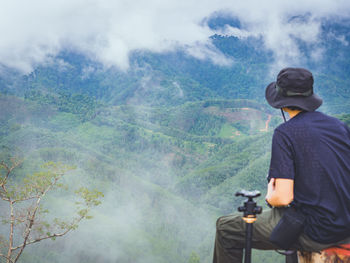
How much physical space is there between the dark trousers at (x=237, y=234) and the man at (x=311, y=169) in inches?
7.7

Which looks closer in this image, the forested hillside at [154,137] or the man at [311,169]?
the man at [311,169]

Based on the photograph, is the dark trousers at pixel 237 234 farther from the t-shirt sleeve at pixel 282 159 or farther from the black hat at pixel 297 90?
the black hat at pixel 297 90

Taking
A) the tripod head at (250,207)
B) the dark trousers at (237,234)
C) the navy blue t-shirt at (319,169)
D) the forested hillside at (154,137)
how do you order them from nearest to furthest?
1. the navy blue t-shirt at (319,169)
2. the tripod head at (250,207)
3. the dark trousers at (237,234)
4. the forested hillside at (154,137)


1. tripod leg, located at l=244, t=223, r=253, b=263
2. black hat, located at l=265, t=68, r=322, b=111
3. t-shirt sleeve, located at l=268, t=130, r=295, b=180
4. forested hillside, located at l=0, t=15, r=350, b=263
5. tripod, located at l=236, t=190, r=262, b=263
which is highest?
forested hillside, located at l=0, t=15, r=350, b=263

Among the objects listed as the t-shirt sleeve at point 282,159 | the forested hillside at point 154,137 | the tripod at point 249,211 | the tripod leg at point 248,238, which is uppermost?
the forested hillside at point 154,137

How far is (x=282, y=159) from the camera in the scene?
7.68 feet

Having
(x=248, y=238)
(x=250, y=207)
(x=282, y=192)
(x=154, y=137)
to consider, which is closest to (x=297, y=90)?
(x=282, y=192)

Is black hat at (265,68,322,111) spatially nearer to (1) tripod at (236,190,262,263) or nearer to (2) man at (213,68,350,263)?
(2) man at (213,68,350,263)

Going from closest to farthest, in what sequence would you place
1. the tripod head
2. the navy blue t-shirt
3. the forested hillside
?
the navy blue t-shirt
the tripod head
the forested hillside

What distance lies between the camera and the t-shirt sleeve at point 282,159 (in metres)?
2.32

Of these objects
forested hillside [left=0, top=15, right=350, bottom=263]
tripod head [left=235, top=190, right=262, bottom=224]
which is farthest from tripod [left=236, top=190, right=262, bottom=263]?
forested hillside [left=0, top=15, right=350, bottom=263]

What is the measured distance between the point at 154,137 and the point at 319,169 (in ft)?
350

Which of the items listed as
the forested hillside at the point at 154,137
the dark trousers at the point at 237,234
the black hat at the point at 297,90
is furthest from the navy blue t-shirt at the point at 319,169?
the forested hillside at the point at 154,137

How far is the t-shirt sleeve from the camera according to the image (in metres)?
2.32
